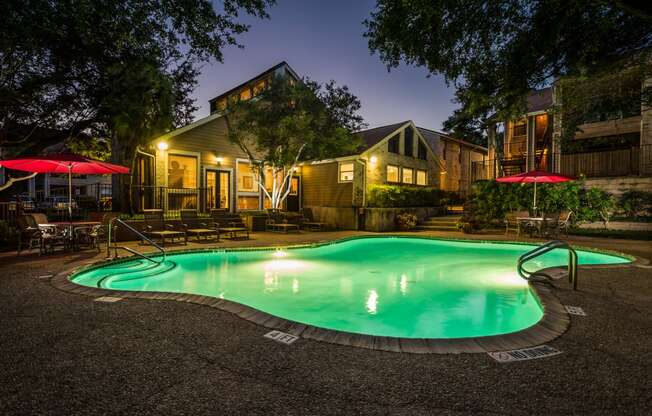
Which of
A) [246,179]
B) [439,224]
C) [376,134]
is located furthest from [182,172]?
[439,224]

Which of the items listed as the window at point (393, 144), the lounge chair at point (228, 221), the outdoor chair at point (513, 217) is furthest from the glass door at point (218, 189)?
the outdoor chair at point (513, 217)

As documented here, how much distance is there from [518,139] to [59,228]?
82.5 ft

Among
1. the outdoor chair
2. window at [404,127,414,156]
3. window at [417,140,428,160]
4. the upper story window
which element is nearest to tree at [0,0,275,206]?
the outdoor chair

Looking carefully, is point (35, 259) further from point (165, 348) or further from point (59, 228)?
point (165, 348)

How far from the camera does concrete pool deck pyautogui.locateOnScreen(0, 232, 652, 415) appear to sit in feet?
7.13

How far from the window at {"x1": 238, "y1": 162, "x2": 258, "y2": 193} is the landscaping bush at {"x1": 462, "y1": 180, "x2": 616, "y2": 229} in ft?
37.9

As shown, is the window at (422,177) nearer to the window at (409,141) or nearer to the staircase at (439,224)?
the window at (409,141)

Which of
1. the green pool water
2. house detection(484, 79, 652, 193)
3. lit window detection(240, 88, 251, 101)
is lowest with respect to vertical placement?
the green pool water

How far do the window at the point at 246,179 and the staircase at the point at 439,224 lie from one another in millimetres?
9571

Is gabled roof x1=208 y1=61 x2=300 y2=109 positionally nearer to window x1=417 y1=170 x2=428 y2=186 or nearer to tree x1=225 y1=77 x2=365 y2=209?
tree x1=225 y1=77 x2=365 y2=209

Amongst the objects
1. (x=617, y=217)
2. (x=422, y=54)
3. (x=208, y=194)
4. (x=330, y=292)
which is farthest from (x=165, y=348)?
(x=617, y=217)

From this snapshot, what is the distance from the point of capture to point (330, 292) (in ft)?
24.2

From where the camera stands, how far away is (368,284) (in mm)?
8000

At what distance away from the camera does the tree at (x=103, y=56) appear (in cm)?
914
